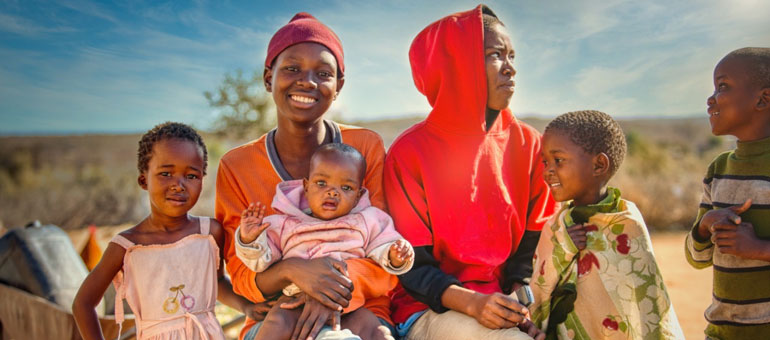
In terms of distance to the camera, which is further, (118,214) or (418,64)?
(118,214)

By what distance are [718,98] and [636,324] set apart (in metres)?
1.11

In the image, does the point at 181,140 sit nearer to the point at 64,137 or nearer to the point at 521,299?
the point at 521,299

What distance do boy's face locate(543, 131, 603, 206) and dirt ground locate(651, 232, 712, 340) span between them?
4501 millimetres

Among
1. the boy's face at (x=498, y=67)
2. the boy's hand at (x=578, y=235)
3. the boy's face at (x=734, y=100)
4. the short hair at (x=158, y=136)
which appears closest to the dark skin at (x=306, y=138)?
the short hair at (x=158, y=136)

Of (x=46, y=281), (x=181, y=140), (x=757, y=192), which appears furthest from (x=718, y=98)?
(x=46, y=281)

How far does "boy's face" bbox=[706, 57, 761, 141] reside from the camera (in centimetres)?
234

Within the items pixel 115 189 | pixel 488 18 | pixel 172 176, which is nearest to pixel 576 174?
pixel 488 18

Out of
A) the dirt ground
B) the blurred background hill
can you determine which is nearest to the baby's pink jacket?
the dirt ground

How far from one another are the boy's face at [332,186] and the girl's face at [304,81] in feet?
1.11

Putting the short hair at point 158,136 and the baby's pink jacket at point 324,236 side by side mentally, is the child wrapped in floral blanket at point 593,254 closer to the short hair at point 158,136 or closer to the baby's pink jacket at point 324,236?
the baby's pink jacket at point 324,236

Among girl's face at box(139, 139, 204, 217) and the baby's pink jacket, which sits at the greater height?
girl's face at box(139, 139, 204, 217)

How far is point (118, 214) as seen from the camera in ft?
46.0

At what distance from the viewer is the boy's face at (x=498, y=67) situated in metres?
2.71

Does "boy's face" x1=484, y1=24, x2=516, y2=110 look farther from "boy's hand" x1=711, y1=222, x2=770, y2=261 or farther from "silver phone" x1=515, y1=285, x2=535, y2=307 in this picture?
"boy's hand" x1=711, y1=222, x2=770, y2=261
